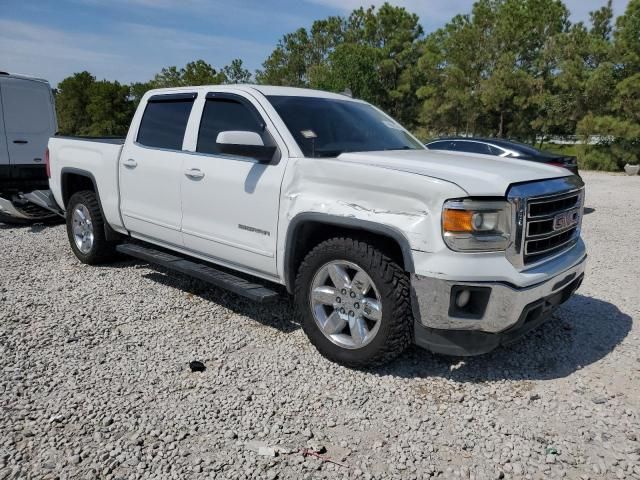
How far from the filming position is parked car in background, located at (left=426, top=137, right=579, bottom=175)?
9.23 m

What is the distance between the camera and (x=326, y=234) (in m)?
3.68

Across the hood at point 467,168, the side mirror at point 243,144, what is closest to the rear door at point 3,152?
the side mirror at point 243,144

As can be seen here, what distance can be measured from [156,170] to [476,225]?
9.83ft

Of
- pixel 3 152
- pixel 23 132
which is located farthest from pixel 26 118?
pixel 3 152

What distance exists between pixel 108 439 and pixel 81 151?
12.8 feet

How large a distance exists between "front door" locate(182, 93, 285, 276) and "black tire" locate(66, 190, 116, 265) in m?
1.70

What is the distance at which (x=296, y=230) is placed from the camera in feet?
11.8

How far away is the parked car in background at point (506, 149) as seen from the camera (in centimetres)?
923

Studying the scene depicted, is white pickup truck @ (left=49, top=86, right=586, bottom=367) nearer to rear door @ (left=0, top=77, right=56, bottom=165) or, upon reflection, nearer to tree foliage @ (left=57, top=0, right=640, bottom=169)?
rear door @ (left=0, top=77, right=56, bottom=165)

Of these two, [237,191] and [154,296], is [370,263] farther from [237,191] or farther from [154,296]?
[154,296]

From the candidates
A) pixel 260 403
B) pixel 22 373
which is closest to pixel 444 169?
pixel 260 403

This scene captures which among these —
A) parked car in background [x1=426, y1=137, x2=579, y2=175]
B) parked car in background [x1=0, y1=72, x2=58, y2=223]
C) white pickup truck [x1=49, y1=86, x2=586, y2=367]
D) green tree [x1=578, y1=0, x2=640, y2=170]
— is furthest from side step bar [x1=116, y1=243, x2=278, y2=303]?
green tree [x1=578, y1=0, x2=640, y2=170]

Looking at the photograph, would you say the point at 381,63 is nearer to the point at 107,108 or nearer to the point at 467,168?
the point at 107,108

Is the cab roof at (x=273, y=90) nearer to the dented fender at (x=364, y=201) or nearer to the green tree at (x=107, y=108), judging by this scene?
the dented fender at (x=364, y=201)
